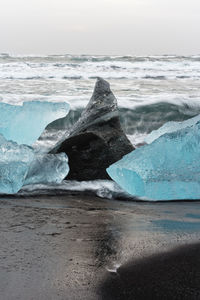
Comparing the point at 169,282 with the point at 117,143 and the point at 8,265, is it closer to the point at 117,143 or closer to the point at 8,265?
the point at 8,265

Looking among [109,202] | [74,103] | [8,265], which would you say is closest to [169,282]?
[8,265]

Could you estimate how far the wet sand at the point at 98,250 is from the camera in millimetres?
1472

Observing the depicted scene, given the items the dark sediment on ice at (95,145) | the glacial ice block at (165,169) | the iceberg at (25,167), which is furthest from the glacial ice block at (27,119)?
the glacial ice block at (165,169)

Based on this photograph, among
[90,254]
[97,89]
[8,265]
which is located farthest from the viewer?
[97,89]

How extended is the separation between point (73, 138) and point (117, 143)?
330mm

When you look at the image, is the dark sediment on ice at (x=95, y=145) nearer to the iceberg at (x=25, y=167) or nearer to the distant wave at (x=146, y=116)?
the iceberg at (x=25, y=167)

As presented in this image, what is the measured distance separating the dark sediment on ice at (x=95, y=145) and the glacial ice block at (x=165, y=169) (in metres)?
0.53

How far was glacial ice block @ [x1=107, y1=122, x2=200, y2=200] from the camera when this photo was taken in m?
2.55

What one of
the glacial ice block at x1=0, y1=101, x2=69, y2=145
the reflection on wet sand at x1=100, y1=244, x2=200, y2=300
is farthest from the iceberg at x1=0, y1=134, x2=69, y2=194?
the reflection on wet sand at x1=100, y1=244, x2=200, y2=300

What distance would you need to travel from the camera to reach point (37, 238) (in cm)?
192

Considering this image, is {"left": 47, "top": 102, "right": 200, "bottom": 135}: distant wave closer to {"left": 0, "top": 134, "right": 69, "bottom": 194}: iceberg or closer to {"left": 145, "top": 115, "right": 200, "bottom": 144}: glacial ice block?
{"left": 145, "top": 115, "right": 200, "bottom": 144}: glacial ice block

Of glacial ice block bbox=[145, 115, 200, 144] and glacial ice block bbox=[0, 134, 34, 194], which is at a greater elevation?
glacial ice block bbox=[145, 115, 200, 144]

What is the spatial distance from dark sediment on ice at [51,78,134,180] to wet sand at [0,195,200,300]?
559 millimetres

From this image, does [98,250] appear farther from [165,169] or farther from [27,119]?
[27,119]
